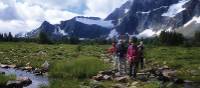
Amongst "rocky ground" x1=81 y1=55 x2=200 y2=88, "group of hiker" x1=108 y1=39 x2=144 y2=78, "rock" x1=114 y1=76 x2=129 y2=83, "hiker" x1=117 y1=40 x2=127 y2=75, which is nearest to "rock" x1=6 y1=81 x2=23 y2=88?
"rocky ground" x1=81 y1=55 x2=200 y2=88

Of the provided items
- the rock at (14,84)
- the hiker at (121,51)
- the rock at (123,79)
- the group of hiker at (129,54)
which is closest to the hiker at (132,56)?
the group of hiker at (129,54)

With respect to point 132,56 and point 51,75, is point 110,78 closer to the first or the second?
point 132,56

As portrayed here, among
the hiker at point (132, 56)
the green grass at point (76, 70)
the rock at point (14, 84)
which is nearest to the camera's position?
the rock at point (14, 84)

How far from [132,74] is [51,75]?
22.9 feet

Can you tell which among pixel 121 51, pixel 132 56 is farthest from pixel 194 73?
pixel 132 56

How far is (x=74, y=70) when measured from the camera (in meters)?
36.3

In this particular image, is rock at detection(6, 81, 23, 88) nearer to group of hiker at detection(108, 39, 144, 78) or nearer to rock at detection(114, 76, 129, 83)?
rock at detection(114, 76, 129, 83)

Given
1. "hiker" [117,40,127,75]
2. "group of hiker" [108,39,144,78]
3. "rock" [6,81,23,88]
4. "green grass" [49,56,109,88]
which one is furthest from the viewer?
"hiker" [117,40,127,75]

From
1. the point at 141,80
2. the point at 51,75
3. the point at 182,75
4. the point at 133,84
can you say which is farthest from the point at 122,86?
the point at 182,75

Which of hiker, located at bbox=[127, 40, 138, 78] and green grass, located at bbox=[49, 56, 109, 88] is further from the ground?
hiker, located at bbox=[127, 40, 138, 78]

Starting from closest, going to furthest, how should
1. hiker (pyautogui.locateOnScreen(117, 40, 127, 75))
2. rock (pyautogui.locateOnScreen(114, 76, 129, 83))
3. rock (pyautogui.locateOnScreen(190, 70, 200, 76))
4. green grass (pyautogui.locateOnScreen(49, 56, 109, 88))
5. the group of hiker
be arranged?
rock (pyautogui.locateOnScreen(114, 76, 129, 83)) < the group of hiker < green grass (pyautogui.locateOnScreen(49, 56, 109, 88)) < hiker (pyautogui.locateOnScreen(117, 40, 127, 75)) < rock (pyautogui.locateOnScreen(190, 70, 200, 76))

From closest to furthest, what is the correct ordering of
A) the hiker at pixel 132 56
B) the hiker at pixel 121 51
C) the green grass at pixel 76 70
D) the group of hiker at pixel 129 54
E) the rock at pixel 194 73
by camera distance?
the hiker at pixel 132 56 < the group of hiker at pixel 129 54 < the green grass at pixel 76 70 < the hiker at pixel 121 51 < the rock at pixel 194 73

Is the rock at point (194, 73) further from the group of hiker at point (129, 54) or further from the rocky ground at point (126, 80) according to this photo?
the group of hiker at point (129, 54)

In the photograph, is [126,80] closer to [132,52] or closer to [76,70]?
[132,52]
